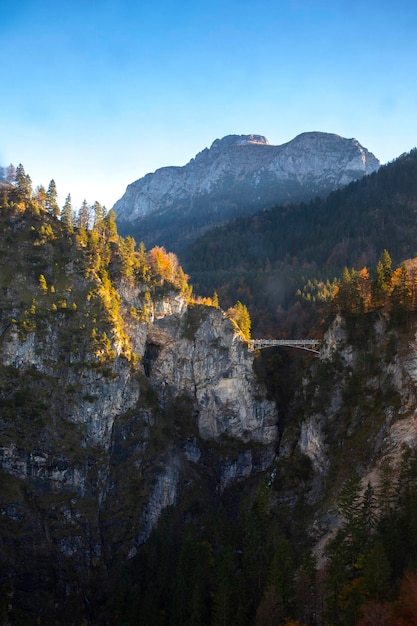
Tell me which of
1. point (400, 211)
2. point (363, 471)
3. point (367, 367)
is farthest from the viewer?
point (400, 211)

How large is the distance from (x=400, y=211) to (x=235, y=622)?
425 feet

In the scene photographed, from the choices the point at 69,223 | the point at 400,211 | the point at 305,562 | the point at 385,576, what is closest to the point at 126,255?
the point at 69,223

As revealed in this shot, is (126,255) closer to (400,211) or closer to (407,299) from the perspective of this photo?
(407,299)

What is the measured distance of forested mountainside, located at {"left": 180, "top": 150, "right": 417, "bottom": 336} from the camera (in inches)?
→ 4232

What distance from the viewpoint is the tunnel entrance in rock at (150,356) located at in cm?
8281

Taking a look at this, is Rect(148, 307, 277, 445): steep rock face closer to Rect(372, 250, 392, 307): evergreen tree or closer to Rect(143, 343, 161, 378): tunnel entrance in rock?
Rect(143, 343, 161, 378): tunnel entrance in rock

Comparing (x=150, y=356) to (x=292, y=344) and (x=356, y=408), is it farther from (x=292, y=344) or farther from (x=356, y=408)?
(x=356, y=408)

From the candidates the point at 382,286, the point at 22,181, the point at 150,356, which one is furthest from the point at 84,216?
the point at 382,286

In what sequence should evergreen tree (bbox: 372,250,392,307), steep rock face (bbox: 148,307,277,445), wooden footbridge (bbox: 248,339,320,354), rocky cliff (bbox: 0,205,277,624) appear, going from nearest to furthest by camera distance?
rocky cliff (bbox: 0,205,277,624)
evergreen tree (bbox: 372,250,392,307)
wooden footbridge (bbox: 248,339,320,354)
steep rock face (bbox: 148,307,277,445)

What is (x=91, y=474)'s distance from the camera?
67562mm

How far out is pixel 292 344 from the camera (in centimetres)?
8125

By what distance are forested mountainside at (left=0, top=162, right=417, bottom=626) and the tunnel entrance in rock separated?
1.29ft

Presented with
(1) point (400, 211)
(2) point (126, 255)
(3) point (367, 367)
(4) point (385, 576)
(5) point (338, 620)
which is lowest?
(5) point (338, 620)

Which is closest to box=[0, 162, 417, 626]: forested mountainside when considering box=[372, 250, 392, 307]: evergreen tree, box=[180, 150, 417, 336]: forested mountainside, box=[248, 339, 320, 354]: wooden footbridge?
box=[372, 250, 392, 307]: evergreen tree
